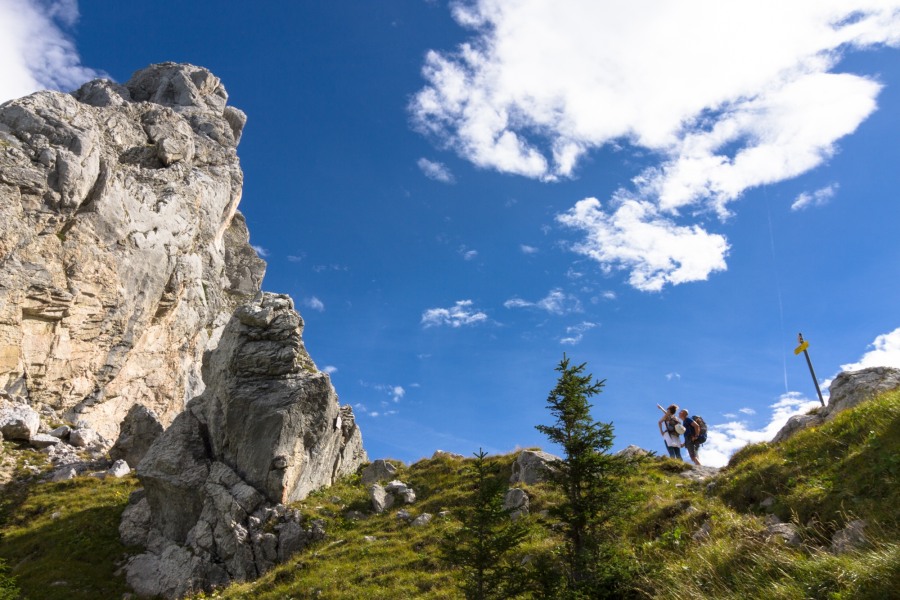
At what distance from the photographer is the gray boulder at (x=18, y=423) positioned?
36062 millimetres

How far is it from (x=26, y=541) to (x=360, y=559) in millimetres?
17875

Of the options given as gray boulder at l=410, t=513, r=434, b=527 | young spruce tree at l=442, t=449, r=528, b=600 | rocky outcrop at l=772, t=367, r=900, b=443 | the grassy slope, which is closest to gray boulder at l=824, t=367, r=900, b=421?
rocky outcrop at l=772, t=367, r=900, b=443

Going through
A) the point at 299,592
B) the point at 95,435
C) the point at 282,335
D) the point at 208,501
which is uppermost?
the point at 282,335

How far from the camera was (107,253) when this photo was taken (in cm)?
5081

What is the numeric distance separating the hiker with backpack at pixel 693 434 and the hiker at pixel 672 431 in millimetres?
308

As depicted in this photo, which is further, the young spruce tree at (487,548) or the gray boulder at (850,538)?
the young spruce tree at (487,548)

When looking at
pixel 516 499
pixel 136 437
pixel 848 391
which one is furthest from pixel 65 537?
pixel 848 391

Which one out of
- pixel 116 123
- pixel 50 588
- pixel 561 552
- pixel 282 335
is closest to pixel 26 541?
pixel 50 588

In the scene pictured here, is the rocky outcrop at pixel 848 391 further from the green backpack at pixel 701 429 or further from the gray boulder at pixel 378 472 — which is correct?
the gray boulder at pixel 378 472

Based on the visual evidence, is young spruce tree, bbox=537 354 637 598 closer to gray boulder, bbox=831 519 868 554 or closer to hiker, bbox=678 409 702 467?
gray boulder, bbox=831 519 868 554

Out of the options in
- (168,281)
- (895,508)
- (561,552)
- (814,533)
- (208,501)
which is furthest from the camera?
(168,281)

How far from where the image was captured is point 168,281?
57.9 m

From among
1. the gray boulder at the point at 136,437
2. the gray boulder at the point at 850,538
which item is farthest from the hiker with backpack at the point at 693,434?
the gray boulder at the point at 136,437

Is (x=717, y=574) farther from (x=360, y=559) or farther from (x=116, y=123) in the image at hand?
(x=116, y=123)
